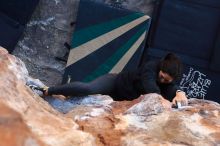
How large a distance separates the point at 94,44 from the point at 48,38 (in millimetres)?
576

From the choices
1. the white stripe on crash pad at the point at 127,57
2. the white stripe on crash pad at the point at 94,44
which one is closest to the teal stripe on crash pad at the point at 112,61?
the white stripe on crash pad at the point at 127,57

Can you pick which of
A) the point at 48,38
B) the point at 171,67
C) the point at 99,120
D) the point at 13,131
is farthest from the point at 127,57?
the point at 13,131

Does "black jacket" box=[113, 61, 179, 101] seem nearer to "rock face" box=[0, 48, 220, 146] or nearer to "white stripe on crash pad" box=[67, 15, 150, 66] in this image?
"rock face" box=[0, 48, 220, 146]

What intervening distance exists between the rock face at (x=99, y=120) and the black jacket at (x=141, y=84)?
22 centimetres

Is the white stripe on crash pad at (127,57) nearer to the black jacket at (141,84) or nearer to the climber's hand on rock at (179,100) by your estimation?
the black jacket at (141,84)

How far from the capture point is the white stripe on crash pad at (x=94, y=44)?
6121 mm

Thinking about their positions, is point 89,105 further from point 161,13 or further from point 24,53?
point 24,53

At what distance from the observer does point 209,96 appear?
19.5 feet

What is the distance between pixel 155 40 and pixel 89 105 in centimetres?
278

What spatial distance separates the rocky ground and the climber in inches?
101

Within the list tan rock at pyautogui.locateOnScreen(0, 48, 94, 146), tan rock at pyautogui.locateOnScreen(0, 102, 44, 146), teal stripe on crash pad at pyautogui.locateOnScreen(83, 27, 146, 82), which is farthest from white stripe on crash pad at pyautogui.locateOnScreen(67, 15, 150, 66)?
tan rock at pyautogui.locateOnScreen(0, 102, 44, 146)

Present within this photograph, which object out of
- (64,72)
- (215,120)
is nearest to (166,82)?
(215,120)

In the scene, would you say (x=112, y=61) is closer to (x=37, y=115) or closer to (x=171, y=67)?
(x=171, y=67)

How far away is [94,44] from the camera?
6.20m
